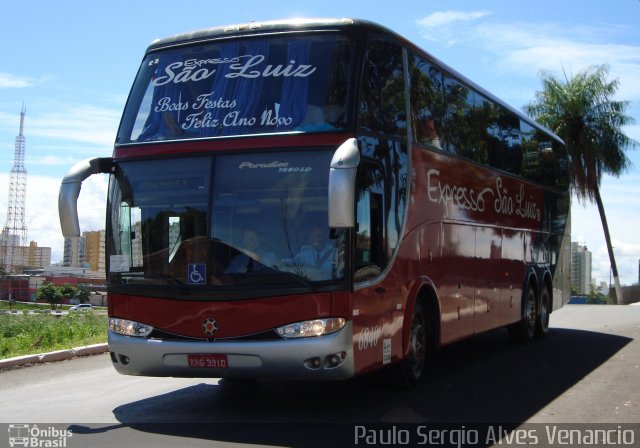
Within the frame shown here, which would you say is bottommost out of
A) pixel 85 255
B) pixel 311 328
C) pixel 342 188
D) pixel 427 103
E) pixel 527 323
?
pixel 85 255

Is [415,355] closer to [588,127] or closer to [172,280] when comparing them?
[172,280]

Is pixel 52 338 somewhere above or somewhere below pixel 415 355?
below

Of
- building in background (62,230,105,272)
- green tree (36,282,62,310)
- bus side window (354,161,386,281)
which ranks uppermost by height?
bus side window (354,161,386,281)

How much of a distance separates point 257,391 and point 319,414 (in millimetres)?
1617

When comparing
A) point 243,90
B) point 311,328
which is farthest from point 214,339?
point 243,90

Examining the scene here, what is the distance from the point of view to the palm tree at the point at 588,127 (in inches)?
1604

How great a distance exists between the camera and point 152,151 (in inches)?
324

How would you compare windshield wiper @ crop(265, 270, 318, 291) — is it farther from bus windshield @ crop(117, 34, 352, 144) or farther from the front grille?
bus windshield @ crop(117, 34, 352, 144)

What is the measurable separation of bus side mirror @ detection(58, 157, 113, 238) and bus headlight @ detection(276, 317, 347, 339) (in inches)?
92.4

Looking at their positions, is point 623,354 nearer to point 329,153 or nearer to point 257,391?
point 257,391

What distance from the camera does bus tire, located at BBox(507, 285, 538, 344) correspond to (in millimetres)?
14609

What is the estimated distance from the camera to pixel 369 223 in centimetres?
823

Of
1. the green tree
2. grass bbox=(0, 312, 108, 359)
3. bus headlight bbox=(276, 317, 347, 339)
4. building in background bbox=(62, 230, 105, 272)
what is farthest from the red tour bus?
building in background bbox=(62, 230, 105, 272)

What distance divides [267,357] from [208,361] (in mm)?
615
